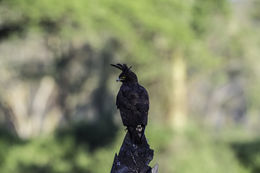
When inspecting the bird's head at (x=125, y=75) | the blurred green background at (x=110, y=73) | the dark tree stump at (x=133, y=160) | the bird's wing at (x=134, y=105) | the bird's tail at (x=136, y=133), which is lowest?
the dark tree stump at (x=133, y=160)

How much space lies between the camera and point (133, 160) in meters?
4.07

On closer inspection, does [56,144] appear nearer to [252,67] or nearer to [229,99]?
[252,67]

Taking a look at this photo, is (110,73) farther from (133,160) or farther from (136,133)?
(133,160)

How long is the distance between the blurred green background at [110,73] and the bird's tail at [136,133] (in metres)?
10.4

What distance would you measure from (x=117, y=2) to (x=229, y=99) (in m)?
37.7

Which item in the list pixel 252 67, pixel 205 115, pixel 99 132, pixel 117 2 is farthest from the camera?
pixel 205 115

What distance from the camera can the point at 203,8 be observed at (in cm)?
2127

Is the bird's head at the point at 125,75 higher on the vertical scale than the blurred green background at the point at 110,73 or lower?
lower

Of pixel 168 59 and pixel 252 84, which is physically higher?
pixel 252 84

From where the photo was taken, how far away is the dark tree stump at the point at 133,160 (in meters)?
4.05

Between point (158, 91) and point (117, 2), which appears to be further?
point (158, 91)

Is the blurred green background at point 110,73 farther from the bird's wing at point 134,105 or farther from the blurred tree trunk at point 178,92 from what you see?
the bird's wing at point 134,105

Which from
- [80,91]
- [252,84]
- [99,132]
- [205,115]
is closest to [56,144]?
[99,132]

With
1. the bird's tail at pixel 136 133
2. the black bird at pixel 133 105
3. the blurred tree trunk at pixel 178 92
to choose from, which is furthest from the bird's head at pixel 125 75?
the blurred tree trunk at pixel 178 92
